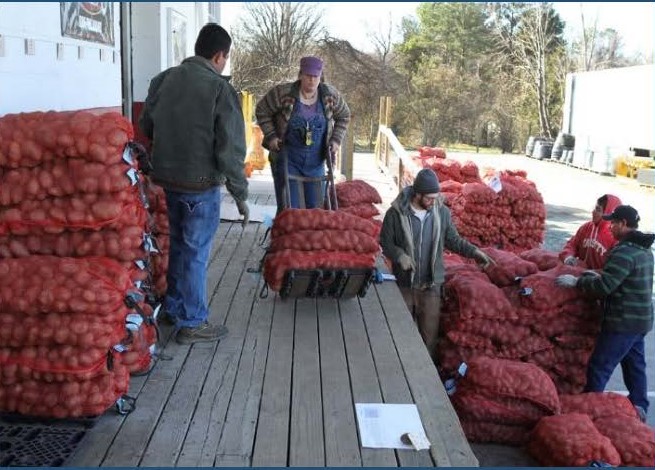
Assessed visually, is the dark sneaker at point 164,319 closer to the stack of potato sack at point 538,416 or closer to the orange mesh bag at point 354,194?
the stack of potato sack at point 538,416

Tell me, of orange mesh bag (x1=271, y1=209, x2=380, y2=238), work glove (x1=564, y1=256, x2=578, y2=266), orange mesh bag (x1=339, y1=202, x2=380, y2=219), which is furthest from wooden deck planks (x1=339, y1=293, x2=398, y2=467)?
orange mesh bag (x1=339, y1=202, x2=380, y2=219)

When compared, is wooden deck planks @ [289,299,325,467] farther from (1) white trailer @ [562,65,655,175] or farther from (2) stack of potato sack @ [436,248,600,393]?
(1) white trailer @ [562,65,655,175]

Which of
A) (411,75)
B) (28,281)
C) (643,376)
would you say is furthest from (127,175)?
(411,75)

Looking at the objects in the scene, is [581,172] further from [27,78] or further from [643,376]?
[27,78]

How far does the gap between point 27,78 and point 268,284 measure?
213 centimetres

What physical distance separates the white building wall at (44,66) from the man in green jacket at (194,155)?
1111 millimetres

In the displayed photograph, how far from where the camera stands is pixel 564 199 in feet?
65.0

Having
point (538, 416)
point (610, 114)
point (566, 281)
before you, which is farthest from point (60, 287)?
point (610, 114)

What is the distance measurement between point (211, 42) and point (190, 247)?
1146mm

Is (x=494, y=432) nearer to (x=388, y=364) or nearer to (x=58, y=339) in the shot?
(x=388, y=364)

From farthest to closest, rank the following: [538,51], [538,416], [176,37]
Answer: [538,51], [176,37], [538,416]

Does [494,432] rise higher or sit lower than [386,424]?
lower

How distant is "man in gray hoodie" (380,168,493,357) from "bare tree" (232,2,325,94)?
1443 centimetres

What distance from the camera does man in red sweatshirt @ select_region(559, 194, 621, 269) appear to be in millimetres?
6820
